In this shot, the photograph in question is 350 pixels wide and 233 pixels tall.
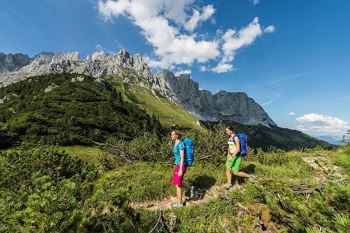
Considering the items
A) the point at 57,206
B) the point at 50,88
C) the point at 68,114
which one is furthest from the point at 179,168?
the point at 50,88

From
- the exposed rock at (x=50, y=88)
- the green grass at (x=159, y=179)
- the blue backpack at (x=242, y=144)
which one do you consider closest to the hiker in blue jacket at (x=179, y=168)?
the green grass at (x=159, y=179)

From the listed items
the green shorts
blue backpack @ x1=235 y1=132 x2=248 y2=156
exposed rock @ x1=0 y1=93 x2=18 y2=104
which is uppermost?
exposed rock @ x1=0 y1=93 x2=18 y2=104

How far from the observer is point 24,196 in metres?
5.69

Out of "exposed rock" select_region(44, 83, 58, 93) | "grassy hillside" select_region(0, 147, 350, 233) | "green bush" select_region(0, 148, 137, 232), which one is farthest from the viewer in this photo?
"exposed rock" select_region(44, 83, 58, 93)

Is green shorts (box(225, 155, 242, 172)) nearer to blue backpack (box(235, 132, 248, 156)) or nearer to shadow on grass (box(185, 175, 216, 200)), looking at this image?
blue backpack (box(235, 132, 248, 156))

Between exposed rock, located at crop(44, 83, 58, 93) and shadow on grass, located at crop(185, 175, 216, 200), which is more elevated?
exposed rock, located at crop(44, 83, 58, 93)

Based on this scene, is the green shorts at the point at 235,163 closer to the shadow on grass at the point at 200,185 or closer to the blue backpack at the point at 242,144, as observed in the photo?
the blue backpack at the point at 242,144

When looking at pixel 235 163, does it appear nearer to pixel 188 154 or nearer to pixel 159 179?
pixel 188 154

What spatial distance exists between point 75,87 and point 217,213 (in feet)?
457

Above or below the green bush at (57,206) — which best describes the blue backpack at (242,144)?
above

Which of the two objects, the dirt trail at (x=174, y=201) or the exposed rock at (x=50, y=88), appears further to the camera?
the exposed rock at (x=50, y=88)

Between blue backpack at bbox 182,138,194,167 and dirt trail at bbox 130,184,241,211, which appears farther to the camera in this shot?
dirt trail at bbox 130,184,241,211

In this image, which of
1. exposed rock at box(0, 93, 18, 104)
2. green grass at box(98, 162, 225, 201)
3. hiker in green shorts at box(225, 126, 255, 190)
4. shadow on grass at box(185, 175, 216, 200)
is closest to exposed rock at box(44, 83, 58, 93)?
exposed rock at box(0, 93, 18, 104)

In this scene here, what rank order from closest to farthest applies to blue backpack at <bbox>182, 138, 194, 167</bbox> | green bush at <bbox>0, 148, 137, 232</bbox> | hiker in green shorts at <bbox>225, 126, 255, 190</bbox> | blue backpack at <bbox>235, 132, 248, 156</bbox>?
green bush at <bbox>0, 148, 137, 232</bbox>
blue backpack at <bbox>182, 138, 194, 167</bbox>
hiker in green shorts at <bbox>225, 126, 255, 190</bbox>
blue backpack at <bbox>235, 132, 248, 156</bbox>
